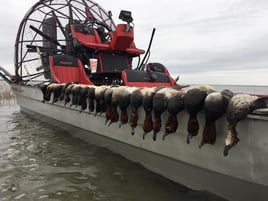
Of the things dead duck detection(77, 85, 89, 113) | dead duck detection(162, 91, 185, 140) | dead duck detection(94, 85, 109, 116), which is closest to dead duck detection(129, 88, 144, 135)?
dead duck detection(162, 91, 185, 140)

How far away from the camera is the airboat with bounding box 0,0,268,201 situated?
2.85 metres

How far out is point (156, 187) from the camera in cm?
361

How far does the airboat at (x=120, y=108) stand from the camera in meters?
2.85

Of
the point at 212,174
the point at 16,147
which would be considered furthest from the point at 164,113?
the point at 16,147

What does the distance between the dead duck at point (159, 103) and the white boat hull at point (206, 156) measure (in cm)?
22

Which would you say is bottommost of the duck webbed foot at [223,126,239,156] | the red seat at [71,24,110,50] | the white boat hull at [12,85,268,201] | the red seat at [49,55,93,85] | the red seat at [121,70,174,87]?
the white boat hull at [12,85,268,201]

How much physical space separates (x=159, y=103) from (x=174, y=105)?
0.26 metres

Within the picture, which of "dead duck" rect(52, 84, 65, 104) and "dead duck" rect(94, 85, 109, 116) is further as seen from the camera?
"dead duck" rect(52, 84, 65, 104)

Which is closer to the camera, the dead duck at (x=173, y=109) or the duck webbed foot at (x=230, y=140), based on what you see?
the duck webbed foot at (x=230, y=140)

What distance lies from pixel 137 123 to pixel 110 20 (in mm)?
8412

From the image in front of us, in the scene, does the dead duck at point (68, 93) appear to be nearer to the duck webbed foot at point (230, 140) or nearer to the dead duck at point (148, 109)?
the dead duck at point (148, 109)

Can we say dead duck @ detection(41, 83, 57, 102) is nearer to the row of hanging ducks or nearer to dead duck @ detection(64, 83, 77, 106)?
dead duck @ detection(64, 83, 77, 106)

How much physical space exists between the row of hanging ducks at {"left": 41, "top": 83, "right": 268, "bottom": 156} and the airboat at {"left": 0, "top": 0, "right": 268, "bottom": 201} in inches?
1.0

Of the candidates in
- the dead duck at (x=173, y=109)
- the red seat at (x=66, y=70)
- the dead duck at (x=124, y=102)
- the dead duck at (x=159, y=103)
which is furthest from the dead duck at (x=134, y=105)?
the red seat at (x=66, y=70)
